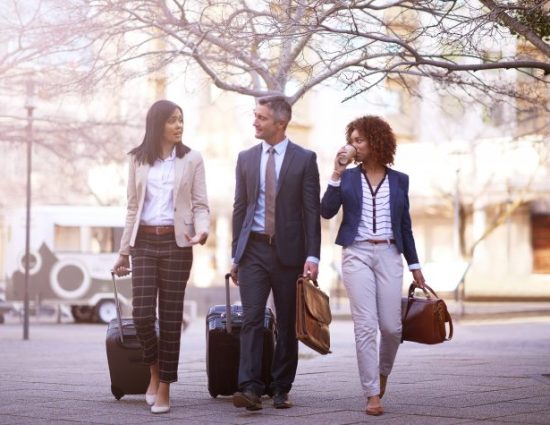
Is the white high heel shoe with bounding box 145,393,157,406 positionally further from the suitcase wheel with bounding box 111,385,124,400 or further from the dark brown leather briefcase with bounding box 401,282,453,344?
the dark brown leather briefcase with bounding box 401,282,453,344

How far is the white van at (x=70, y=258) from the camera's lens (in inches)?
1294

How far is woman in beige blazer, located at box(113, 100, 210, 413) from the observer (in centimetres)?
879

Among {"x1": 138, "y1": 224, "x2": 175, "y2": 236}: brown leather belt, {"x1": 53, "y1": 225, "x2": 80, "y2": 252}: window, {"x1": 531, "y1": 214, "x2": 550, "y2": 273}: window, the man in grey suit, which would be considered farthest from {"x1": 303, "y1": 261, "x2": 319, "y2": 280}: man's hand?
{"x1": 531, "y1": 214, "x2": 550, "y2": 273}: window

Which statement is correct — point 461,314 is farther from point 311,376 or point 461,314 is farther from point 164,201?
point 164,201

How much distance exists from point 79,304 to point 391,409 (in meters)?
24.8

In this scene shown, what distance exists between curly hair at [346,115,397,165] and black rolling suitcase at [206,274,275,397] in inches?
60.5

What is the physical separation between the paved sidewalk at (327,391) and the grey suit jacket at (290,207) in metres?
1.12

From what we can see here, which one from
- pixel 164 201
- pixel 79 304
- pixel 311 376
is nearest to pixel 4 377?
pixel 311 376

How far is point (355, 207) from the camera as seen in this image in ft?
28.1

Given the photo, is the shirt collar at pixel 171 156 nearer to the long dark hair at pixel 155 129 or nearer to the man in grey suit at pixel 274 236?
the long dark hair at pixel 155 129

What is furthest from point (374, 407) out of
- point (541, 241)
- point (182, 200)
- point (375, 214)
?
point (541, 241)

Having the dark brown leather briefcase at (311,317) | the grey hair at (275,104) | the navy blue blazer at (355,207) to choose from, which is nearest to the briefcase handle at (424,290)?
the navy blue blazer at (355,207)

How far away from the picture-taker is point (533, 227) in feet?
167

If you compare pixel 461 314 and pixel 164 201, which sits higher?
pixel 164 201
